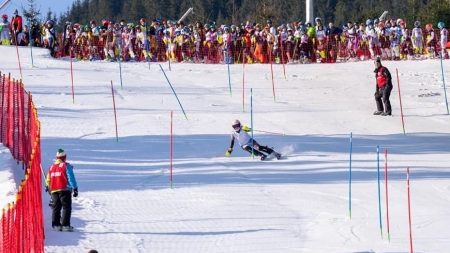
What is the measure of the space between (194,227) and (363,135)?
968 centimetres

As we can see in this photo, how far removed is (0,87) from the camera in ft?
71.6

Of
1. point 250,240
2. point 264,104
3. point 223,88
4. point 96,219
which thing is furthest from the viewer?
point 223,88

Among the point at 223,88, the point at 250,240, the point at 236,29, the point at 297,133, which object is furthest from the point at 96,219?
the point at 236,29

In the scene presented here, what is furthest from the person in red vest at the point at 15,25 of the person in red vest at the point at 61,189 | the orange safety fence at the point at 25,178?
the person in red vest at the point at 61,189

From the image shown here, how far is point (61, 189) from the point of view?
551 inches

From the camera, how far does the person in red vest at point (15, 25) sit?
36378 millimetres

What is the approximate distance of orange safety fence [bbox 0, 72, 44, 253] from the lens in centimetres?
1080

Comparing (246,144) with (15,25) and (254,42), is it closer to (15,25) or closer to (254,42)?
(254,42)

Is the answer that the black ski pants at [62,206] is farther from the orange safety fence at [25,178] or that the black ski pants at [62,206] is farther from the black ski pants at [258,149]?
the black ski pants at [258,149]

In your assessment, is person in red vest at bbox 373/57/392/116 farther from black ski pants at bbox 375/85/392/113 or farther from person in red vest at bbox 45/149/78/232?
person in red vest at bbox 45/149/78/232

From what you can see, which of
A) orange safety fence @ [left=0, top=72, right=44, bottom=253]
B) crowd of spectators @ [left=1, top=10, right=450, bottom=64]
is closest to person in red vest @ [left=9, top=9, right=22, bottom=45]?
crowd of spectators @ [left=1, top=10, right=450, bottom=64]

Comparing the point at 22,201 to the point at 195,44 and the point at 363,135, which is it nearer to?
the point at 363,135

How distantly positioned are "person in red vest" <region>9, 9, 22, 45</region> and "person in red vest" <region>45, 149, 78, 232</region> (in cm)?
2333

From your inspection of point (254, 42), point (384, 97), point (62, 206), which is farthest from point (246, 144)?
point (254, 42)
